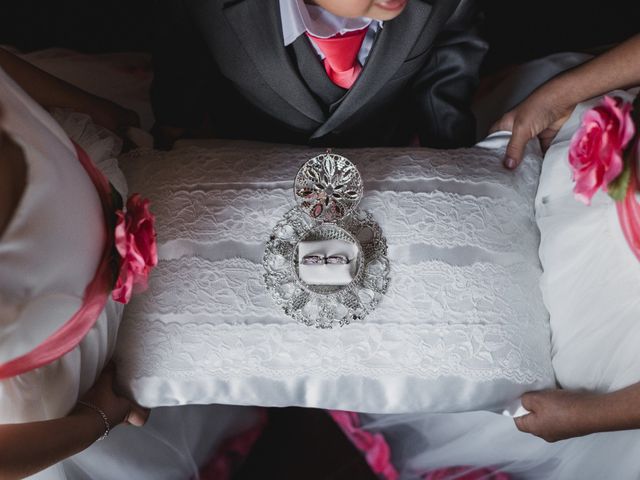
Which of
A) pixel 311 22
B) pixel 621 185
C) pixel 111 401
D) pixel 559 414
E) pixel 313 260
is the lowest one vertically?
pixel 111 401

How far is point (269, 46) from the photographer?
999mm

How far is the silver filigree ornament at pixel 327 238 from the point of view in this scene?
0.97 m

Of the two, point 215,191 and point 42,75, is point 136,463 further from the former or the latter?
point 42,75

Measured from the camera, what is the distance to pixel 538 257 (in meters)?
1.04

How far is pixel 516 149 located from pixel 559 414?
45 cm

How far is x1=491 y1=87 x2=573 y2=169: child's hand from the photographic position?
106cm

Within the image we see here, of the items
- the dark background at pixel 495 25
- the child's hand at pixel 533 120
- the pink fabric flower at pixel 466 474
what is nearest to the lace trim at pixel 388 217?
the child's hand at pixel 533 120

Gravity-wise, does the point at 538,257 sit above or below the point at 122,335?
above

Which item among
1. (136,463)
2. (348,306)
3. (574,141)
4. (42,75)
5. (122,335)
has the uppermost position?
(574,141)

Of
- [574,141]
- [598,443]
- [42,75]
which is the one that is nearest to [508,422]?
[598,443]

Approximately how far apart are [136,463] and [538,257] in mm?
855

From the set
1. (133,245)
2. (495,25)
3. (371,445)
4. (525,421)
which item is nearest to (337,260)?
(133,245)

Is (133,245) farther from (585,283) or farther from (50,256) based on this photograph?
(585,283)

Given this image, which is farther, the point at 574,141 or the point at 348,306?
the point at 348,306
